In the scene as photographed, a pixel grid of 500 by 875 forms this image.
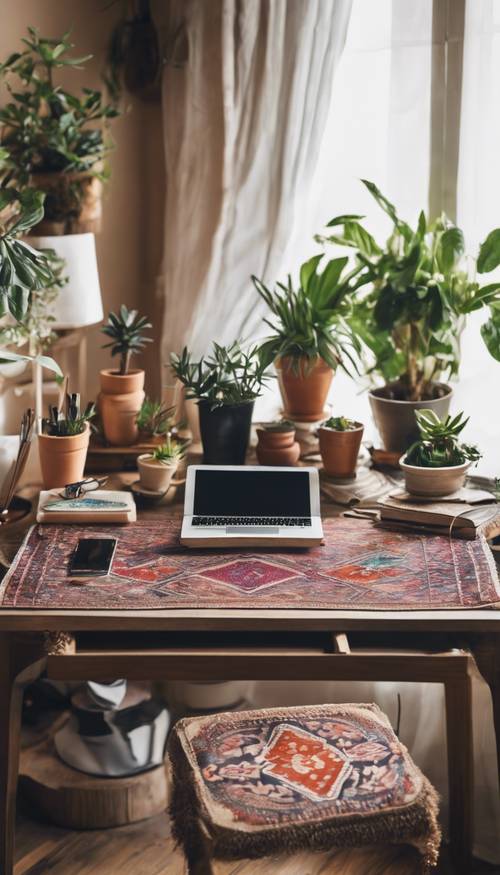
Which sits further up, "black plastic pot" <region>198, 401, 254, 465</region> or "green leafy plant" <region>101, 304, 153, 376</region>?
"green leafy plant" <region>101, 304, 153, 376</region>

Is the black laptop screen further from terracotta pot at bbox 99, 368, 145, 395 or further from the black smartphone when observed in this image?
terracotta pot at bbox 99, 368, 145, 395

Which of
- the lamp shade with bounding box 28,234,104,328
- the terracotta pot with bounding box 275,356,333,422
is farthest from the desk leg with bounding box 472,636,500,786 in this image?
the lamp shade with bounding box 28,234,104,328

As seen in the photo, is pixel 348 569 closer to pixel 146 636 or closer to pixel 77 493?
pixel 146 636

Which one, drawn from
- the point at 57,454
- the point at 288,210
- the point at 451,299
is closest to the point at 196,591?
the point at 57,454

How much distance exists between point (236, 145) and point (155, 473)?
0.96 m

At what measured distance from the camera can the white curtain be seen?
2.49 metres

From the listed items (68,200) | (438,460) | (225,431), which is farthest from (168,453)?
(68,200)

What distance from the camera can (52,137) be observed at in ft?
7.92

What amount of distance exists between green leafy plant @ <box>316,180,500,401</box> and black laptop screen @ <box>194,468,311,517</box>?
48 centimetres

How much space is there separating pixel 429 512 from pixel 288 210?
0.94 m

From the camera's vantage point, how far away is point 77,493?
→ 217cm

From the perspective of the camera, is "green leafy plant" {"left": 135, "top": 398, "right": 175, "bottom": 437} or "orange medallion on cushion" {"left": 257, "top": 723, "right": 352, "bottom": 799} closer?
"orange medallion on cushion" {"left": 257, "top": 723, "right": 352, "bottom": 799}

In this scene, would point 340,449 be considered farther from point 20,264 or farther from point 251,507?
point 20,264

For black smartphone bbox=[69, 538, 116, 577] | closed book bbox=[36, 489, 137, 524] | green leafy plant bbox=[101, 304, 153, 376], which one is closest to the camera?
black smartphone bbox=[69, 538, 116, 577]
